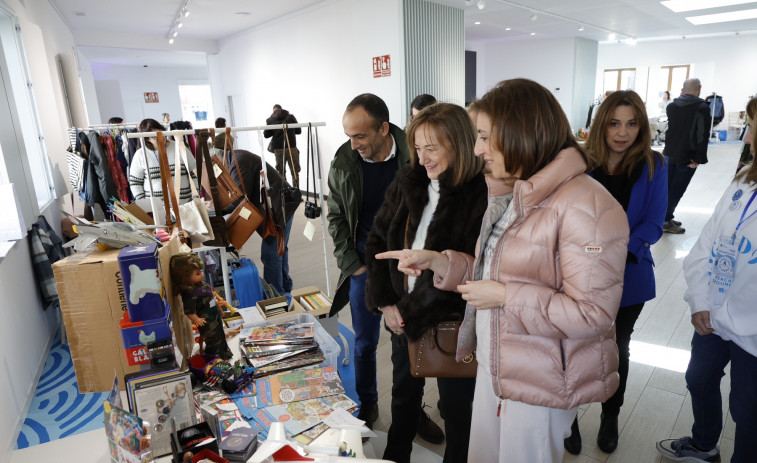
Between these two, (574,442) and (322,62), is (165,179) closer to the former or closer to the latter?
(574,442)

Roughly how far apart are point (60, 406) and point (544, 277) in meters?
2.64

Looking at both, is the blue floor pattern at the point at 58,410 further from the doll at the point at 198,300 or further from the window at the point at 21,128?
the window at the point at 21,128

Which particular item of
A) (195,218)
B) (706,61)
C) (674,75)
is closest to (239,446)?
(195,218)

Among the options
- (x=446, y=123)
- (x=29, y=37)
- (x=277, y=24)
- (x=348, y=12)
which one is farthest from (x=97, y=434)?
(x=277, y=24)

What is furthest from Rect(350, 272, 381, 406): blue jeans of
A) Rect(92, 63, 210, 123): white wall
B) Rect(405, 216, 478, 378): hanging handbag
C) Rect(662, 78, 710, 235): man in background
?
Rect(92, 63, 210, 123): white wall

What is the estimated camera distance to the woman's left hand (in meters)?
1.16

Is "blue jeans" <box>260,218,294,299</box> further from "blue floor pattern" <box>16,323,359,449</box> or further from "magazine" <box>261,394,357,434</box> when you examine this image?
"magazine" <box>261,394,357,434</box>

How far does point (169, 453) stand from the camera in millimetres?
1222

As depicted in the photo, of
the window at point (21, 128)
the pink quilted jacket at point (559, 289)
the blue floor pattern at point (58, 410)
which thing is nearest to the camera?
the pink quilted jacket at point (559, 289)

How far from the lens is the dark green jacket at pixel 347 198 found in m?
2.07

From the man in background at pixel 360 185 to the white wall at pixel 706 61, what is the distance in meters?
17.8

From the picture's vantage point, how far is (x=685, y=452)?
2010 millimetres

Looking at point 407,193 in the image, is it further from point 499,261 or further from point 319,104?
point 319,104

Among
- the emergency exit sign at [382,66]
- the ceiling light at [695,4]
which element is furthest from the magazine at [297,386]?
the ceiling light at [695,4]
